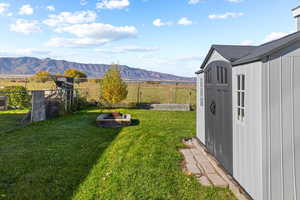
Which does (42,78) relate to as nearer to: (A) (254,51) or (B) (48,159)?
(B) (48,159)

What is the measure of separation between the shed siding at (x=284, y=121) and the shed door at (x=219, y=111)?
A: 114cm

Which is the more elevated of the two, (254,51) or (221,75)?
(254,51)

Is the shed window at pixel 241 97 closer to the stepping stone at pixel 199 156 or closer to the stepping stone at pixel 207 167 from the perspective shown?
the stepping stone at pixel 207 167

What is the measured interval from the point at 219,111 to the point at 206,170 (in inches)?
47.2

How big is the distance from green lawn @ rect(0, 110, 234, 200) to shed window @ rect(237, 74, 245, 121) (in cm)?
121

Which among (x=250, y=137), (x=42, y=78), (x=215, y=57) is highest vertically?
(x=42, y=78)

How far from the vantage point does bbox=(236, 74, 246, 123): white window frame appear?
278cm

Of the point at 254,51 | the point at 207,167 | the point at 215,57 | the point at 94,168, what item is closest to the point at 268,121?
the point at 254,51

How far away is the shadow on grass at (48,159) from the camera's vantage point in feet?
9.97

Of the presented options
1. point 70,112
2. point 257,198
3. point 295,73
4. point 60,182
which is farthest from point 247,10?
point 70,112

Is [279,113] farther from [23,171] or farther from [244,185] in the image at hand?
Answer: [23,171]

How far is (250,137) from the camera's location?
8.50 ft

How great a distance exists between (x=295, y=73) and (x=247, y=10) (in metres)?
8.11

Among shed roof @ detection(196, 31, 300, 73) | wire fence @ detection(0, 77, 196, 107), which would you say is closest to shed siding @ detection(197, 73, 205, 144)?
shed roof @ detection(196, 31, 300, 73)
